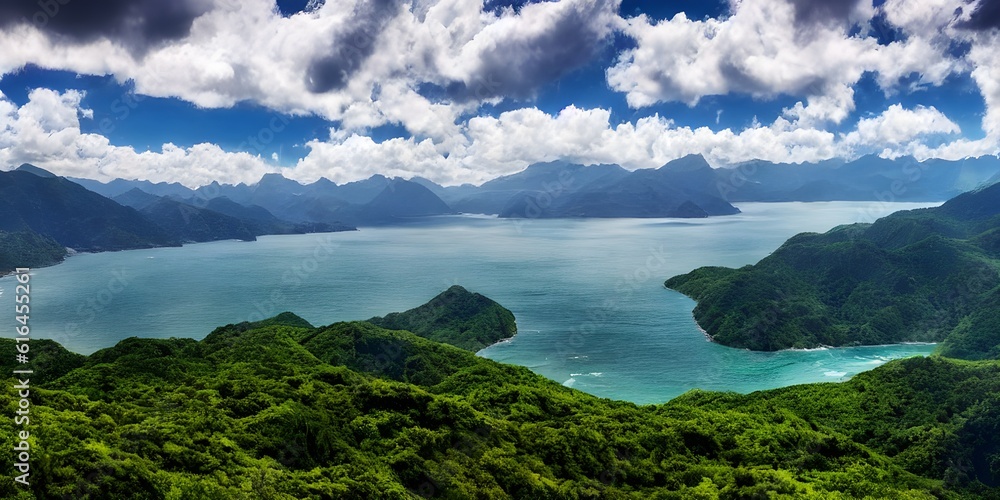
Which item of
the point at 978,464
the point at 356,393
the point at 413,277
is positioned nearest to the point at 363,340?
the point at 356,393

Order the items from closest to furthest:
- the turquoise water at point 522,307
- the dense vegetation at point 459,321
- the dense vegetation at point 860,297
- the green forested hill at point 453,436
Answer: the green forested hill at point 453,436 → the turquoise water at point 522,307 → the dense vegetation at point 860,297 → the dense vegetation at point 459,321

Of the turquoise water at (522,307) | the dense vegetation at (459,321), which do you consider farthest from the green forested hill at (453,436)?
the dense vegetation at (459,321)

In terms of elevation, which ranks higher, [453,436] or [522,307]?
[453,436]

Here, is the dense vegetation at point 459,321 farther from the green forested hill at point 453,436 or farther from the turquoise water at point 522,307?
the green forested hill at point 453,436

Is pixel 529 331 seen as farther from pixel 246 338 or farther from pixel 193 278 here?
pixel 193 278

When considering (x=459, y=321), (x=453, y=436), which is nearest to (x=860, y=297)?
(x=459, y=321)

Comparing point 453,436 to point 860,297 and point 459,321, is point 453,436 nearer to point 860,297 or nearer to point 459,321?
point 459,321

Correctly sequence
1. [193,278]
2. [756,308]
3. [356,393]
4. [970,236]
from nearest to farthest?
1. [356,393]
2. [756,308]
3. [970,236]
4. [193,278]
